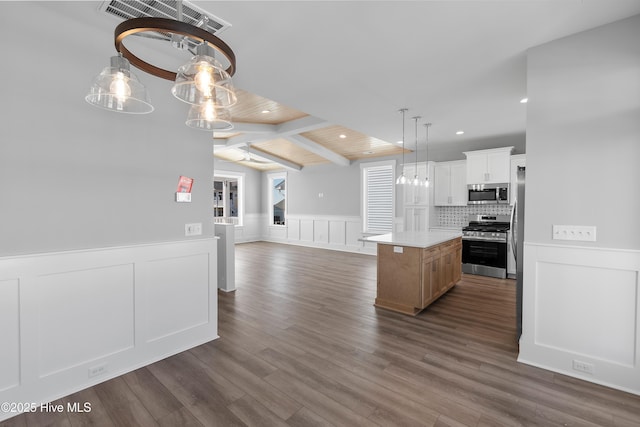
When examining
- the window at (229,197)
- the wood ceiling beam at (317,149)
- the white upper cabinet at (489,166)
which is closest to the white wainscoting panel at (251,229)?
the window at (229,197)

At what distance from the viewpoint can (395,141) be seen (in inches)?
236

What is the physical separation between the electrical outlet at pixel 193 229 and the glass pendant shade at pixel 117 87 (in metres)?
1.50

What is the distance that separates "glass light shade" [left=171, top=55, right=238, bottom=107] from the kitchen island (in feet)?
9.03

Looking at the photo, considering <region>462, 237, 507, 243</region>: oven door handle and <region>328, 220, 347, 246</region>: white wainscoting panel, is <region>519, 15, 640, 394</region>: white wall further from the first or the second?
<region>328, 220, 347, 246</region>: white wainscoting panel

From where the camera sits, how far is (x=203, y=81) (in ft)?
4.14

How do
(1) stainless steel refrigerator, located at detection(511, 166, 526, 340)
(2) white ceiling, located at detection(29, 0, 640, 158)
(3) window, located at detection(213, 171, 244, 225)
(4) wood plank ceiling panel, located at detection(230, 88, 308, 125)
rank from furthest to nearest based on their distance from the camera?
(3) window, located at detection(213, 171, 244, 225), (4) wood plank ceiling panel, located at detection(230, 88, 308, 125), (1) stainless steel refrigerator, located at detection(511, 166, 526, 340), (2) white ceiling, located at detection(29, 0, 640, 158)

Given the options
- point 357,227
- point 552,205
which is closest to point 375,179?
point 357,227

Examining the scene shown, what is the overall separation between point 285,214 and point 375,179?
12.2 ft

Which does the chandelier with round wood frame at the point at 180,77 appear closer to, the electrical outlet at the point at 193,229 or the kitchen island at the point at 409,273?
the electrical outlet at the point at 193,229

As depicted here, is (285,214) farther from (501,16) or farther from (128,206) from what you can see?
(501,16)

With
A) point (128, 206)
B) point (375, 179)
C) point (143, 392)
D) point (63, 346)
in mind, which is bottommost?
point (143, 392)

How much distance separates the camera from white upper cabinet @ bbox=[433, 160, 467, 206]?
6.11 m

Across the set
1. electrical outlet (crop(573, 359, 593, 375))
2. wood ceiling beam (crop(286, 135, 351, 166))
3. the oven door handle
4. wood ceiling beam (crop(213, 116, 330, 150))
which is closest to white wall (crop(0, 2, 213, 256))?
wood ceiling beam (crop(213, 116, 330, 150))

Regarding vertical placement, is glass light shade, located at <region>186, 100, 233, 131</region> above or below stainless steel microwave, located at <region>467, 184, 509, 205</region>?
above
